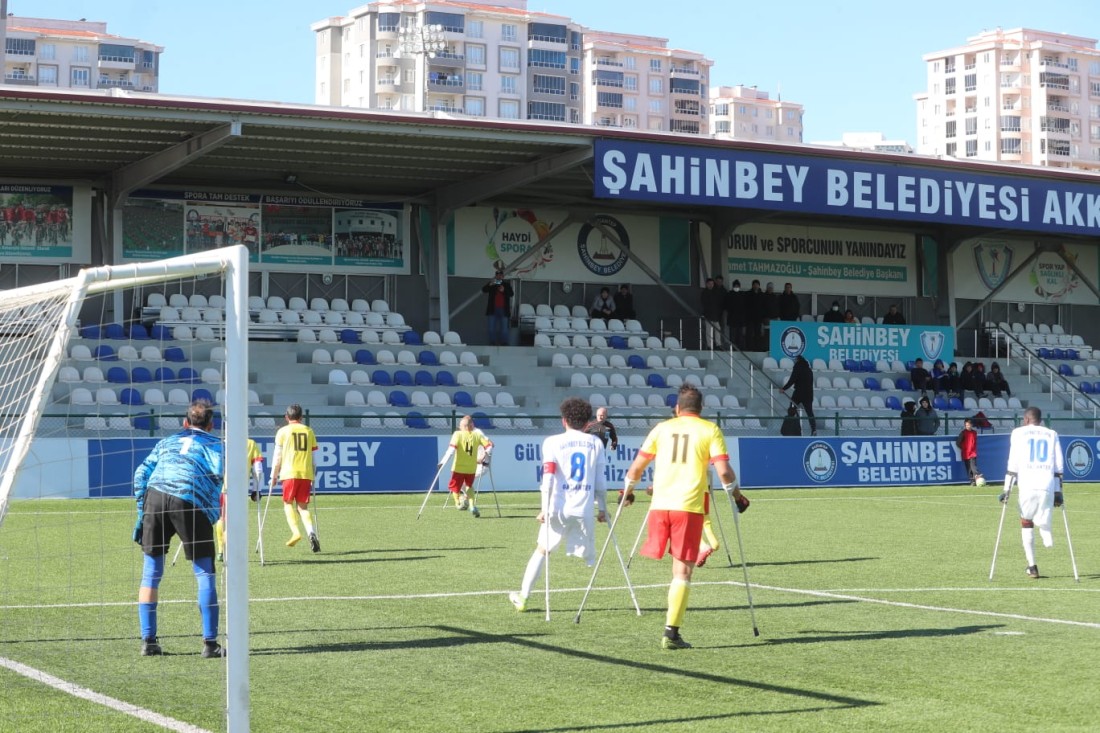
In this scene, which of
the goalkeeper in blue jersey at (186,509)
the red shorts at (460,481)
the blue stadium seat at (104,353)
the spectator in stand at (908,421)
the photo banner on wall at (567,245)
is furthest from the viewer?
the photo banner on wall at (567,245)

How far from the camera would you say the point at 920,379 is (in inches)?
1531

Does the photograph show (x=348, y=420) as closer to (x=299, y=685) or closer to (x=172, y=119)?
(x=172, y=119)

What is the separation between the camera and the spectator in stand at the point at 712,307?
38812 mm

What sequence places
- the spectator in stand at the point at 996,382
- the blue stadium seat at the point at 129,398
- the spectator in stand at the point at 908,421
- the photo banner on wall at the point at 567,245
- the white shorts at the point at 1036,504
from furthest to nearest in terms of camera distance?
the spectator in stand at the point at 996,382 → the photo banner on wall at the point at 567,245 → the spectator in stand at the point at 908,421 → the blue stadium seat at the point at 129,398 → the white shorts at the point at 1036,504

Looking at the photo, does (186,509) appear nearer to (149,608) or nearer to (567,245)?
(149,608)

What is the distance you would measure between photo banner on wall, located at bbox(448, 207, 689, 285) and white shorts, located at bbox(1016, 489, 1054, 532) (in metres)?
23.8

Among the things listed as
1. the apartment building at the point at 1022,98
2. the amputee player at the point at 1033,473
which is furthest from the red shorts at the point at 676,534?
the apartment building at the point at 1022,98

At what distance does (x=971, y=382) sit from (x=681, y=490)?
3103 cm

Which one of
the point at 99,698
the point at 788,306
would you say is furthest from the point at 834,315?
the point at 99,698

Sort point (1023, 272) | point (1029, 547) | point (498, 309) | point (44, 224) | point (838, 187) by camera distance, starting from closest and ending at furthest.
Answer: point (1029, 547), point (44, 224), point (838, 187), point (498, 309), point (1023, 272)

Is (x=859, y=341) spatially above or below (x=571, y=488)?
above

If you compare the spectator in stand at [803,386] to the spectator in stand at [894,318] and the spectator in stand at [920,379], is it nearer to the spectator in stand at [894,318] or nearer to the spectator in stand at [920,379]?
the spectator in stand at [920,379]

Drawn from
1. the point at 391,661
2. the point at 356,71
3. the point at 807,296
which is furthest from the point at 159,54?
the point at 391,661

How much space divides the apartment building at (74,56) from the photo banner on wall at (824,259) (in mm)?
125337
